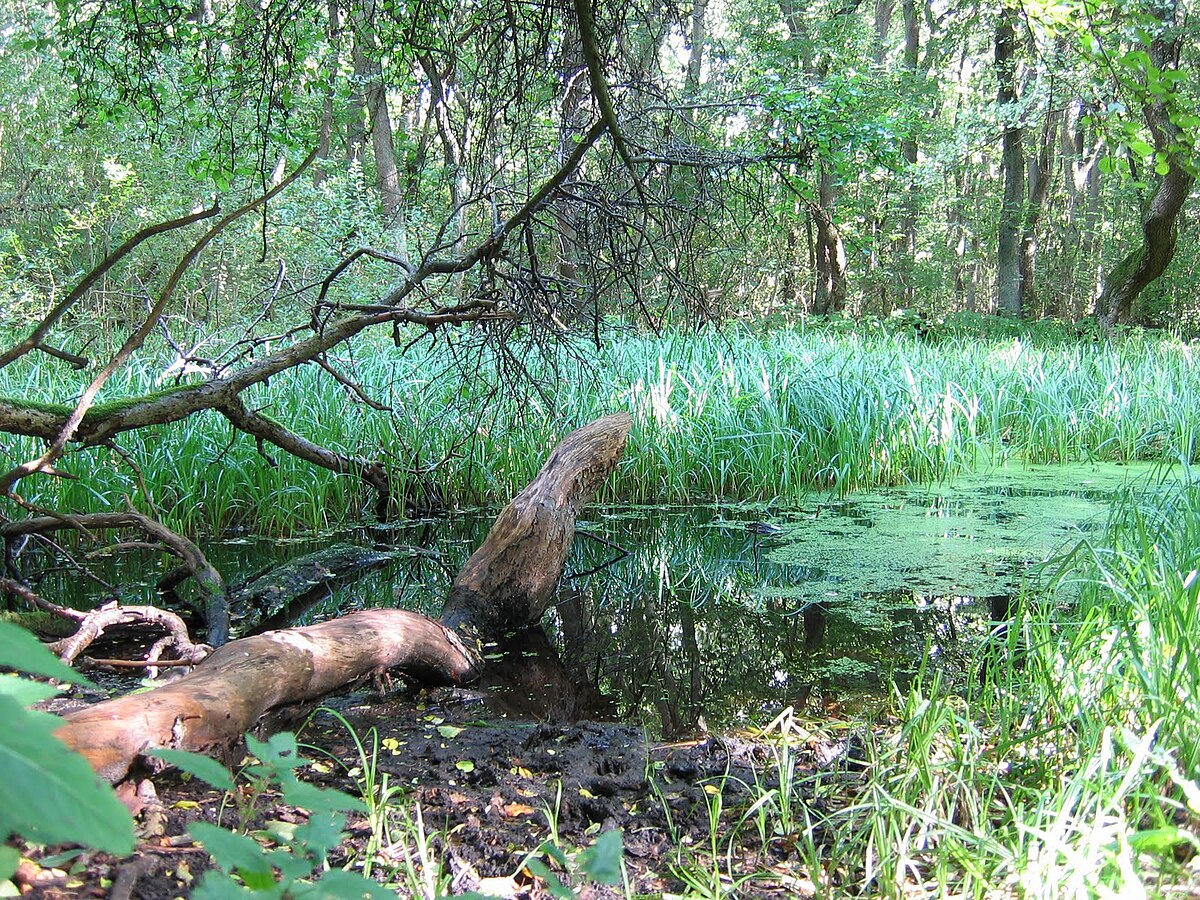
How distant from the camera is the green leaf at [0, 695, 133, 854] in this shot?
0.44 meters

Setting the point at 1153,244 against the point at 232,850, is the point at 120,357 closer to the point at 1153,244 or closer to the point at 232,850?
the point at 232,850

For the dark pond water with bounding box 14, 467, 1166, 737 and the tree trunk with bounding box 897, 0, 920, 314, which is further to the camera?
the tree trunk with bounding box 897, 0, 920, 314

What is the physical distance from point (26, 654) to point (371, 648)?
1.84m

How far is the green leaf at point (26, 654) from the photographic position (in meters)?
0.49

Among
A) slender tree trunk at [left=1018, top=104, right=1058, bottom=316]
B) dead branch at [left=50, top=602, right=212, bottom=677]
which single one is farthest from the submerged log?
slender tree trunk at [left=1018, top=104, right=1058, bottom=316]

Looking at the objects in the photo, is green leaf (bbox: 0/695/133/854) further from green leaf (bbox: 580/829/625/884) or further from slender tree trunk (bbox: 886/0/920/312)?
slender tree trunk (bbox: 886/0/920/312)

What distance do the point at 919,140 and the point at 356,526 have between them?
1262 cm

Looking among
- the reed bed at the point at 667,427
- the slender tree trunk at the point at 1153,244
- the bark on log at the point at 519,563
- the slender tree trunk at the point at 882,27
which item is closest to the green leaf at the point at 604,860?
the bark on log at the point at 519,563

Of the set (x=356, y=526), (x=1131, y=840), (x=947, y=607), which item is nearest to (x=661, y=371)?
(x=356, y=526)

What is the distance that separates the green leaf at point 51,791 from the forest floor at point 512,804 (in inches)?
25.3

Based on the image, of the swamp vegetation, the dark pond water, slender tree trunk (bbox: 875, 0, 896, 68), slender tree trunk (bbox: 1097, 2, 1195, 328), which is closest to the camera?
the swamp vegetation

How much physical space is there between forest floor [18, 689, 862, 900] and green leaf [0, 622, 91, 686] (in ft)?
2.01

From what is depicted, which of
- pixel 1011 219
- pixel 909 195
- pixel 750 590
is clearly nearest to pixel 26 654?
pixel 750 590

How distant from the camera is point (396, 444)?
16.7 feet
